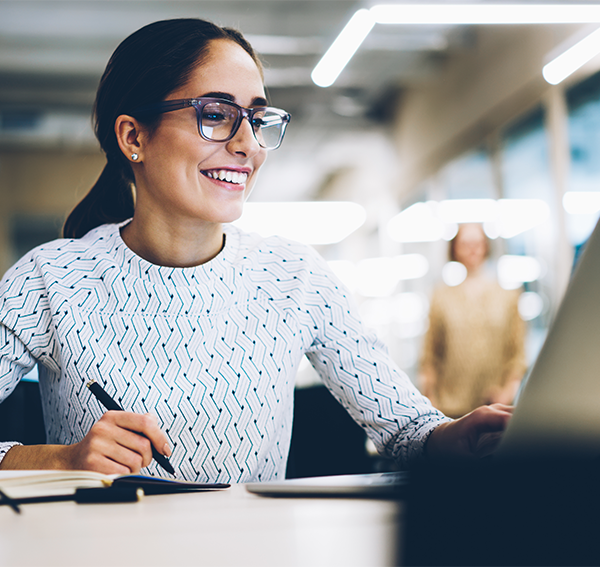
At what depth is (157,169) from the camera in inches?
50.5

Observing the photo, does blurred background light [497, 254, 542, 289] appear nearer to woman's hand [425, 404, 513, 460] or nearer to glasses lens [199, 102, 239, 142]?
glasses lens [199, 102, 239, 142]

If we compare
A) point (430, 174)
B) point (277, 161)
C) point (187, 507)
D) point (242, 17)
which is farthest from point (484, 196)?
point (187, 507)

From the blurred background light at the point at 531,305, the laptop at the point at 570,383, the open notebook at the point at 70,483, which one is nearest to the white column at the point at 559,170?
the blurred background light at the point at 531,305

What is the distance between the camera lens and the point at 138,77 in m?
1.29

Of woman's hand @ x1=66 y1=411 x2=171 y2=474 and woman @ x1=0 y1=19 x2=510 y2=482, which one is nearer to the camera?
woman's hand @ x1=66 y1=411 x2=171 y2=474

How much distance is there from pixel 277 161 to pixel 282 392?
8.33m

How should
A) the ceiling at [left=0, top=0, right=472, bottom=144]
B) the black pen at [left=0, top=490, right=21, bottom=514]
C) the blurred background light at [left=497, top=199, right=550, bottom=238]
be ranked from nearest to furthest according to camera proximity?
the black pen at [left=0, top=490, right=21, bottom=514], the blurred background light at [left=497, top=199, right=550, bottom=238], the ceiling at [left=0, top=0, right=472, bottom=144]

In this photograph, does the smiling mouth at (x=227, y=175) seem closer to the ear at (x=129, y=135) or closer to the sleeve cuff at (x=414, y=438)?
the ear at (x=129, y=135)

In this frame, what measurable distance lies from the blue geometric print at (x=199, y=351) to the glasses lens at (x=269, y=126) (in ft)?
0.82

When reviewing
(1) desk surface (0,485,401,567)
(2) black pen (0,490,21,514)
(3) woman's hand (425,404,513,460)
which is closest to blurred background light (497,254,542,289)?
(3) woman's hand (425,404,513,460)

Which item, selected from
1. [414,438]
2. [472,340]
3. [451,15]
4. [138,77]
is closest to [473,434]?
[414,438]

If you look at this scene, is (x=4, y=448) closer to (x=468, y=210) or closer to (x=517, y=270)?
(x=517, y=270)

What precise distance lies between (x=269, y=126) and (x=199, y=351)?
1.59ft

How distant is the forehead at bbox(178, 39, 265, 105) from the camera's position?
1.25m
